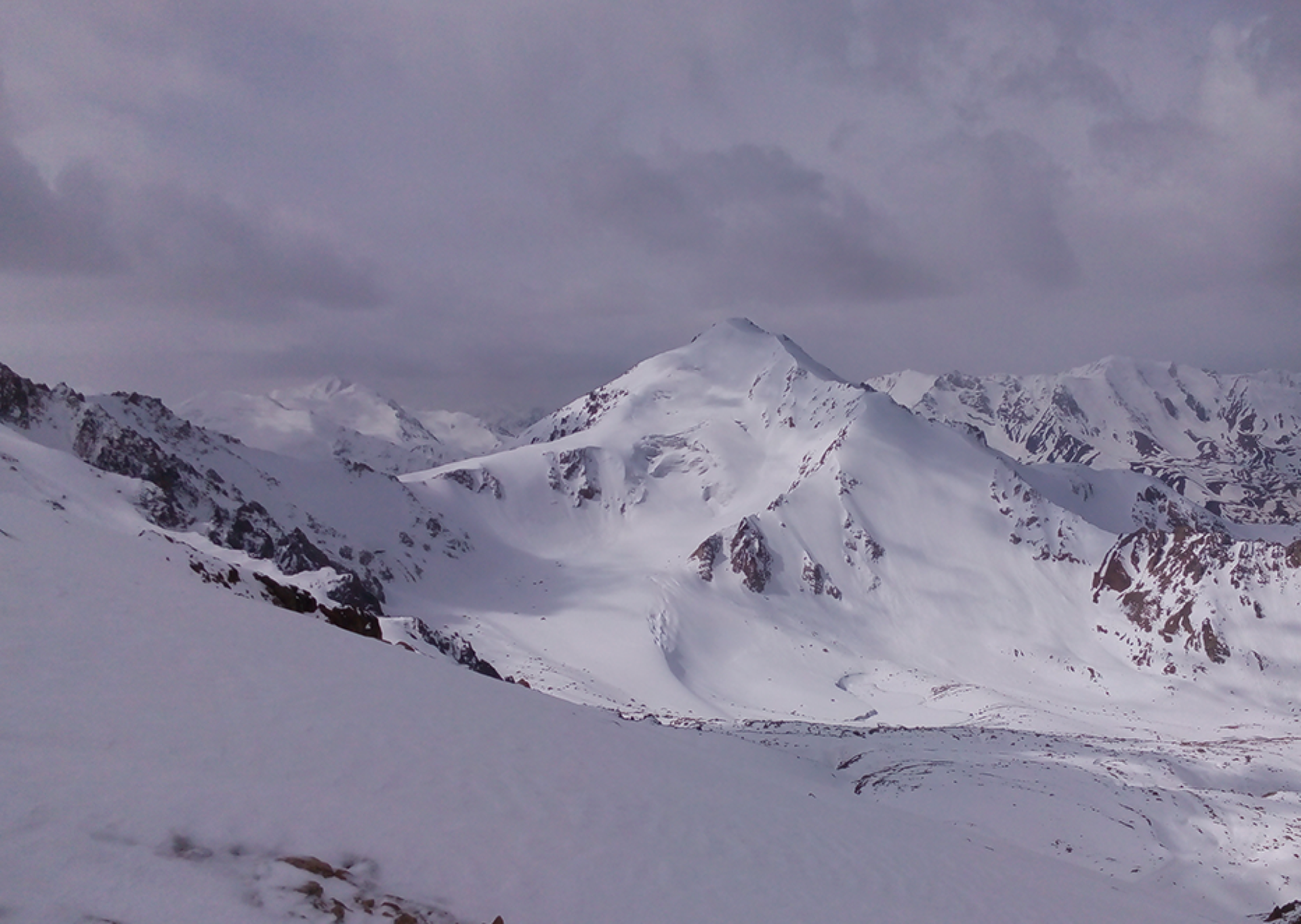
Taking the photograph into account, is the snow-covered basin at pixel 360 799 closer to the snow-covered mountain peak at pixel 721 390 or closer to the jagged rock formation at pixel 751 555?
the jagged rock formation at pixel 751 555

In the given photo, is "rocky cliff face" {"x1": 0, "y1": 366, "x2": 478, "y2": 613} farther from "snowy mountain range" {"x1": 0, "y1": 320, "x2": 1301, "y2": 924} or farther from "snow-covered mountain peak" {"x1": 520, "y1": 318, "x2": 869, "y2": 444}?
"snow-covered mountain peak" {"x1": 520, "y1": 318, "x2": 869, "y2": 444}

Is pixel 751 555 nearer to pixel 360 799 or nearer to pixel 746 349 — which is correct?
pixel 746 349

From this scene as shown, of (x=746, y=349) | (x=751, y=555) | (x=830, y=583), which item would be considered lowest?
(x=830, y=583)

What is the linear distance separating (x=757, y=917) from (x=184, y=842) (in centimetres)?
677

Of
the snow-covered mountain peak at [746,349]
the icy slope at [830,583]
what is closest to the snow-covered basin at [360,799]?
the icy slope at [830,583]

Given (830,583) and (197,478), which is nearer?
(197,478)

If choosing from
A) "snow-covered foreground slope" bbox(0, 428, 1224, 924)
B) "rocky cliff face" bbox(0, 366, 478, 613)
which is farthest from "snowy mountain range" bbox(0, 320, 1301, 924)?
"rocky cliff face" bbox(0, 366, 478, 613)

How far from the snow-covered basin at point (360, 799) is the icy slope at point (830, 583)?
4693 centimetres

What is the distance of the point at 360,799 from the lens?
8828mm

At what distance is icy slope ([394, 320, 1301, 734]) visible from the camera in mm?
80188

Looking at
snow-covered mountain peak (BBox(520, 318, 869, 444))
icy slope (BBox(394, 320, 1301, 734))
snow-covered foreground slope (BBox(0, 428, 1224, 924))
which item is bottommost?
snow-covered foreground slope (BBox(0, 428, 1224, 924))

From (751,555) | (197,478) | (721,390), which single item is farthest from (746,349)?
(197,478)

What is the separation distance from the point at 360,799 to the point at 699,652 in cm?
8255

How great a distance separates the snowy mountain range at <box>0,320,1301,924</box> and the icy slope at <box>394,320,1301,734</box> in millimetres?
586
